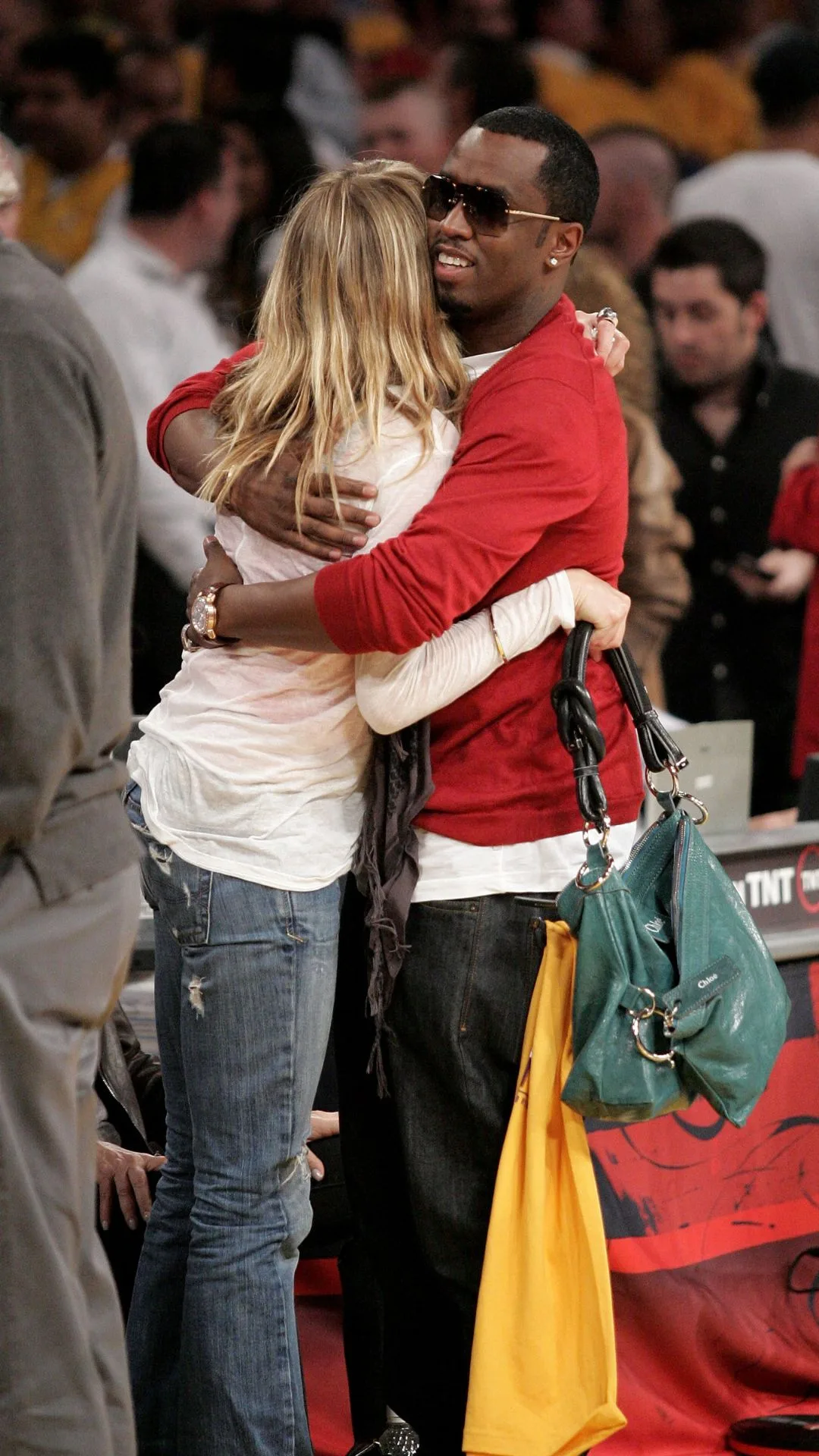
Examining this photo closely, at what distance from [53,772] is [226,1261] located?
764 millimetres

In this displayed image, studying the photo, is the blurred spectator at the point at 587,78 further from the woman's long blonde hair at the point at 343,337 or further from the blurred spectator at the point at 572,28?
the woman's long blonde hair at the point at 343,337

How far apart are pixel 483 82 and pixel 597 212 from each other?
0.77 metres

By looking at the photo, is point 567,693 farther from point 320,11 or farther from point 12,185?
point 320,11

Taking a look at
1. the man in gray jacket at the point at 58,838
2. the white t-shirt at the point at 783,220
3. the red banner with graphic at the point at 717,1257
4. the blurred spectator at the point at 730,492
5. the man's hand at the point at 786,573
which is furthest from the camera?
the white t-shirt at the point at 783,220

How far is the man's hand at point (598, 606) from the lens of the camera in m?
2.11

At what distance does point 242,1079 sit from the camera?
208 centimetres

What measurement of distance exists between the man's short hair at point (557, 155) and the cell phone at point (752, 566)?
8.07ft

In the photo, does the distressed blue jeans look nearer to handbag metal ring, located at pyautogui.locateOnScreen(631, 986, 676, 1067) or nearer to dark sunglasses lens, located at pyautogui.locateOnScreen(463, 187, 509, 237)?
handbag metal ring, located at pyautogui.locateOnScreen(631, 986, 676, 1067)

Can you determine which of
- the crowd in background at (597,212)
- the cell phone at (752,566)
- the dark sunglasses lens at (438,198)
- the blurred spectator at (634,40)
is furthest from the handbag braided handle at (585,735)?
the blurred spectator at (634,40)

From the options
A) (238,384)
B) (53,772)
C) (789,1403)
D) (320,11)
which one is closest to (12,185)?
(238,384)

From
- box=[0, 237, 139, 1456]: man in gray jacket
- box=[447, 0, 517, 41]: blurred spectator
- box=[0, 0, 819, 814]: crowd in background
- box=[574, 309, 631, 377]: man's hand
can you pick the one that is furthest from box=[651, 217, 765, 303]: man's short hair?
box=[447, 0, 517, 41]: blurred spectator

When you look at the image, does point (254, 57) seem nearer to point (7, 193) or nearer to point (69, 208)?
point (69, 208)

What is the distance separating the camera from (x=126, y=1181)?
2.46 meters

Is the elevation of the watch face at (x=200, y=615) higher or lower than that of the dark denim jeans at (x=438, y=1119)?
higher
